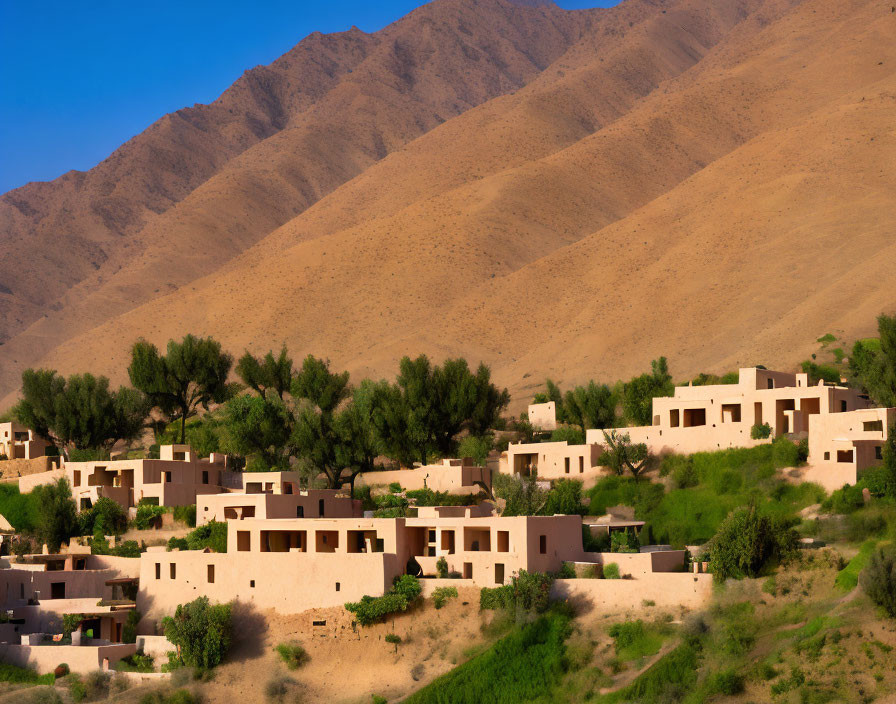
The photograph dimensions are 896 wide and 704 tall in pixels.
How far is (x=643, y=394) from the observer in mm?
59094

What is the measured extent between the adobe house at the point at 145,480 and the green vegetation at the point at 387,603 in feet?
40.0

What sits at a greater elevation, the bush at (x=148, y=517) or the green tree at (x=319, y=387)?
the green tree at (x=319, y=387)

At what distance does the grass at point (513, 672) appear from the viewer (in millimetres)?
38656

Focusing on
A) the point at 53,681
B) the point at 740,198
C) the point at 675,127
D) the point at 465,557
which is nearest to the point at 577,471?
the point at 465,557

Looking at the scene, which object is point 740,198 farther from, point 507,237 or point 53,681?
point 53,681

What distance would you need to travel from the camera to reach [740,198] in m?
97.6

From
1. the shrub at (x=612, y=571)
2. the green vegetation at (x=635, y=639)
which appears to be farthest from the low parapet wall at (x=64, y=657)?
the green vegetation at (x=635, y=639)

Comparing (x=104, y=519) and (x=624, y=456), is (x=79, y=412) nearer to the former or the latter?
(x=104, y=519)

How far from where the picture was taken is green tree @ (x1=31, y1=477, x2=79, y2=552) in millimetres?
50344

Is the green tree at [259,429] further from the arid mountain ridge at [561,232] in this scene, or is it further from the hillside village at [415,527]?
the arid mountain ridge at [561,232]

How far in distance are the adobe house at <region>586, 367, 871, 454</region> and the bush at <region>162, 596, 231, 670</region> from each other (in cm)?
1551

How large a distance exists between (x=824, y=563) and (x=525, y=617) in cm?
754

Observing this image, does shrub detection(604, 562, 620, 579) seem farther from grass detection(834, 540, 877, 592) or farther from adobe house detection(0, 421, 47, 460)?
adobe house detection(0, 421, 47, 460)

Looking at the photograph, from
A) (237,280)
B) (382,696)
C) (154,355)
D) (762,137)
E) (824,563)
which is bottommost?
(382,696)
